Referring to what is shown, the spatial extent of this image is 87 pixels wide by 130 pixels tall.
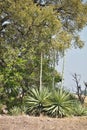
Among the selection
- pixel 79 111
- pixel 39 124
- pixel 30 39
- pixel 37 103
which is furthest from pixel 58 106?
pixel 30 39

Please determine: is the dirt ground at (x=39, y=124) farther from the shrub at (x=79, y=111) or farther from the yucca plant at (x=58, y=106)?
the shrub at (x=79, y=111)

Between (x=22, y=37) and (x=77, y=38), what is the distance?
4225mm

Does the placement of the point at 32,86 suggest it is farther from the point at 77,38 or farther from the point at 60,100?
the point at 60,100

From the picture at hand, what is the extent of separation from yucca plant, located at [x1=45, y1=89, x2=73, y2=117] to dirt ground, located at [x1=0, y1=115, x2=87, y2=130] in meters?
3.01

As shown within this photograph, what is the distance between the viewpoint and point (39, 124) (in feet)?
56.5

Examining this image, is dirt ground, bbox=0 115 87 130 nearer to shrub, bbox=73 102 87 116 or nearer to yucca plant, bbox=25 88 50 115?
shrub, bbox=73 102 87 116

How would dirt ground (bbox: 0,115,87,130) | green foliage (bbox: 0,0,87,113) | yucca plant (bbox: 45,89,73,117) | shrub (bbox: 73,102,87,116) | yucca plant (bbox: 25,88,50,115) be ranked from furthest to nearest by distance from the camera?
green foliage (bbox: 0,0,87,113)
yucca plant (bbox: 25,88,50,115)
shrub (bbox: 73,102,87,116)
yucca plant (bbox: 45,89,73,117)
dirt ground (bbox: 0,115,87,130)

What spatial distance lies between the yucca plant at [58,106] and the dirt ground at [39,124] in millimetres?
3012

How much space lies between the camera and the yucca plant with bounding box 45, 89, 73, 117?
832 inches

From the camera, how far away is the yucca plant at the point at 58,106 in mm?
21125

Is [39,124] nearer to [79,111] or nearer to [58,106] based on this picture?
[58,106]

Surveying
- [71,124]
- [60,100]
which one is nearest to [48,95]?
[60,100]

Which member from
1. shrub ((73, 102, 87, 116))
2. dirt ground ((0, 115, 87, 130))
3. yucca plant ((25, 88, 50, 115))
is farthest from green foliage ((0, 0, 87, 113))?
dirt ground ((0, 115, 87, 130))

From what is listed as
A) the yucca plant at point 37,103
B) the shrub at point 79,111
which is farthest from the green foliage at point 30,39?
the shrub at point 79,111
